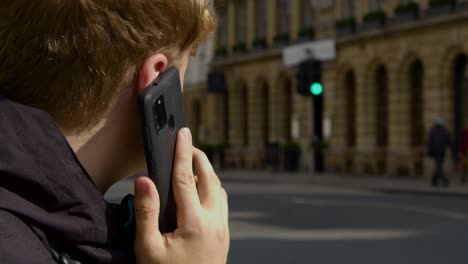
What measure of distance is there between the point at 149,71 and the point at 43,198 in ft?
0.78

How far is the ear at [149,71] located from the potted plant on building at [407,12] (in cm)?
3140

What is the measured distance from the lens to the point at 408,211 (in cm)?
1655

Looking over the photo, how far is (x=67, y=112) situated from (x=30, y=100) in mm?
51

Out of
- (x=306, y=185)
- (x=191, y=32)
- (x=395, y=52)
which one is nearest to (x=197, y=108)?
(x=395, y=52)

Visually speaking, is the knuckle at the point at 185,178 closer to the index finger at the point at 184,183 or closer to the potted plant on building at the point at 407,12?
the index finger at the point at 184,183

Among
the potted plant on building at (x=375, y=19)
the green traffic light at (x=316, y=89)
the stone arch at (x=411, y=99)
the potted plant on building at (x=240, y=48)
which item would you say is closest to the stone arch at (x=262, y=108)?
the potted plant on building at (x=240, y=48)

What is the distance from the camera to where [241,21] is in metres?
47.8

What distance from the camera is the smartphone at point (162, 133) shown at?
1408 millimetres

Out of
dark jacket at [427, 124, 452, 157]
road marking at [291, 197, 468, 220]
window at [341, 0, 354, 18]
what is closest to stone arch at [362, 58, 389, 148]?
window at [341, 0, 354, 18]

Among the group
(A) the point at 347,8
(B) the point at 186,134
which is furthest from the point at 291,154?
(B) the point at 186,134

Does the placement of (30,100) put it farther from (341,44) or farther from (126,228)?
(341,44)

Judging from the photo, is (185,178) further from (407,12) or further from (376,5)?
(376,5)

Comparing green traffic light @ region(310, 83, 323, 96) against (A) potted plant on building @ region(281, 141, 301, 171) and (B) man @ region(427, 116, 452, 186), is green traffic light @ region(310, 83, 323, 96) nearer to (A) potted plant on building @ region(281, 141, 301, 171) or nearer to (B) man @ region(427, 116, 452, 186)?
(B) man @ region(427, 116, 452, 186)

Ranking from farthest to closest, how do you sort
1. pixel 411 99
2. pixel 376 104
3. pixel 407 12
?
1. pixel 376 104
2. pixel 411 99
3. pixel 407 12
